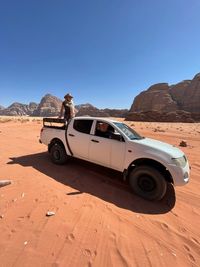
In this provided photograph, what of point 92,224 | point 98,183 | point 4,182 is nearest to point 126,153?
point 98,183

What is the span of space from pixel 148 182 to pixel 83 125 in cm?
291

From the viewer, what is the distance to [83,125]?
6.23 meters

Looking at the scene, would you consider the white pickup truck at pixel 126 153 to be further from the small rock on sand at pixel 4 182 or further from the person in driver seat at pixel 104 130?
the small rock on sand at pixel 4 182

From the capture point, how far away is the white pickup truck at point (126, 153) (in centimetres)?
448

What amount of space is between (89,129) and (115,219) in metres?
3.11

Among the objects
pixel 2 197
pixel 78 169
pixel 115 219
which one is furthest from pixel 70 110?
pixel 115 219

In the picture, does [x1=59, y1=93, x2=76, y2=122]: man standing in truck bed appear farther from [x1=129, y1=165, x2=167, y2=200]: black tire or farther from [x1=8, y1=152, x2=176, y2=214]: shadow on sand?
[x1=129, y1=165, x2=167, y2=200]: black tire

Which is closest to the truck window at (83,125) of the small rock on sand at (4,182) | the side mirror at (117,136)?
the side mirror at (117,136)

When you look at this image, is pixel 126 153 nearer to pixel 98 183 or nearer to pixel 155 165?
pixel 155 165

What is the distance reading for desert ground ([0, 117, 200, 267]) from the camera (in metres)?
2.77

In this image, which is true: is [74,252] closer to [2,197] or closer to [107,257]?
[107,257]

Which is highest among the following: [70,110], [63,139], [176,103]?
[176,103]

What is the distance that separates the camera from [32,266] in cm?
252

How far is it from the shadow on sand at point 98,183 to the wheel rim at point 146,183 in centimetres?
30
